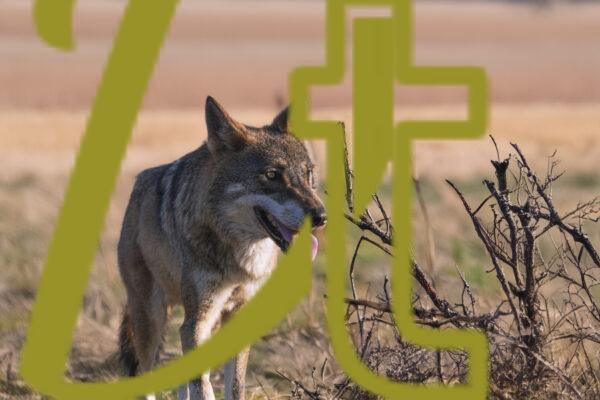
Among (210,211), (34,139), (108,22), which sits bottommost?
(108,22)

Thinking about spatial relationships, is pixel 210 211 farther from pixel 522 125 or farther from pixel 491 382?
pixel 522 125

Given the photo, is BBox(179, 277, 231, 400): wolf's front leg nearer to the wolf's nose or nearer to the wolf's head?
the wolf's head

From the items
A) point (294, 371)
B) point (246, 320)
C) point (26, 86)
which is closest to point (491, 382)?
point (246, 320)

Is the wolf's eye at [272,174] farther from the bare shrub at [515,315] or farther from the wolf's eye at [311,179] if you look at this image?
the bare shrub at [515,315]

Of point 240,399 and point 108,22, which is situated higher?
point 240,399

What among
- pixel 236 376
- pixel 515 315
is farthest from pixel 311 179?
pixel 515 315

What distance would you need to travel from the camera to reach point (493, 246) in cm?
667

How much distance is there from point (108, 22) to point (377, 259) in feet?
171

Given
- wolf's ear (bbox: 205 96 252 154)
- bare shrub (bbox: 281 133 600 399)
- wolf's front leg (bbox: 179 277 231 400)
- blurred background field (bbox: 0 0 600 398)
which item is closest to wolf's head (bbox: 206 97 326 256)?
wolf's ear (bbox: 205 96 252 154)

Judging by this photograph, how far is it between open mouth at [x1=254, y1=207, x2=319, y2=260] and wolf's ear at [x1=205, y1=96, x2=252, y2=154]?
45 cm

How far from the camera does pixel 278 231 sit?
7605 mm

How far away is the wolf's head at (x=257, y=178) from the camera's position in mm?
7516
